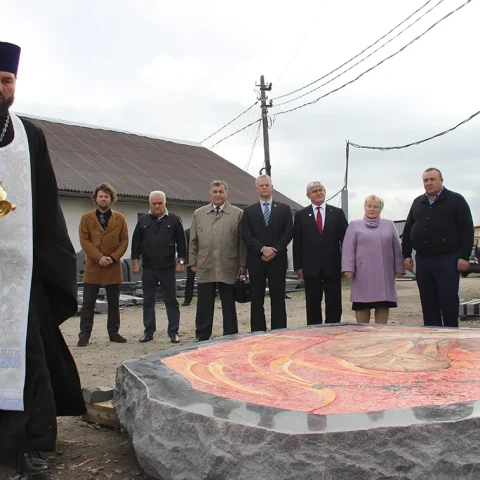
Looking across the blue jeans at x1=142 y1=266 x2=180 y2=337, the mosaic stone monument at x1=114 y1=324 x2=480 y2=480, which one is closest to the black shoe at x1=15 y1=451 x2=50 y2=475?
the mosaic stone monument at x1=114 y1=324 x2=480 y2=480

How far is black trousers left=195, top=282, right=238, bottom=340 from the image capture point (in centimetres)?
581

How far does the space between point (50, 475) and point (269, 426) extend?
46.3 inches

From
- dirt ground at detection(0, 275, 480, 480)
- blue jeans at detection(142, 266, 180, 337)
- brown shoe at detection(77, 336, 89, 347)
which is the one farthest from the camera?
blue jeans at detection(142, 266, 180, 337)

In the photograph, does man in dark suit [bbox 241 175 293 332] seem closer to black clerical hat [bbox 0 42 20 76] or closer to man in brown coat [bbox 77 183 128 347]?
man in brown coat [bbox 77 183 128 347]

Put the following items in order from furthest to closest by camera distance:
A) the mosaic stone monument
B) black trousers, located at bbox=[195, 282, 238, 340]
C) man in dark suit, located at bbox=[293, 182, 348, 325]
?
black trousers, located at bbox=[195, 282, 238, 340]
man in dark suit, located at bbox=[293, 182, 348, 325]
the mosaic stone monument

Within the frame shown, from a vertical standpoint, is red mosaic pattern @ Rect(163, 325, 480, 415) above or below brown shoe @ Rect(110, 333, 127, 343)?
above

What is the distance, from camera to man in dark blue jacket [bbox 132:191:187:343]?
21.1 feet

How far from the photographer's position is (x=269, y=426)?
7.01 feet

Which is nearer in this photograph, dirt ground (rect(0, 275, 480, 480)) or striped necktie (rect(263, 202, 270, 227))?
dirt ground (rect(0, 275, 480, 480))

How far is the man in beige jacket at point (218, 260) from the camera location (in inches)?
229

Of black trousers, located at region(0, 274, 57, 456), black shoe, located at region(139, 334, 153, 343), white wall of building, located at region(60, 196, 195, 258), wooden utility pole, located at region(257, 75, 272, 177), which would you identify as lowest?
black shoe, located at region(139, 334, 153, 343)

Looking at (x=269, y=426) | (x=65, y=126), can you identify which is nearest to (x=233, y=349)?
(x=269, y=426)

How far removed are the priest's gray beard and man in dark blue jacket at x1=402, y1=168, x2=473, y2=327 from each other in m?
3.72

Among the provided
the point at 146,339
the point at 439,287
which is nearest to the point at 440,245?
the point at 439,287
